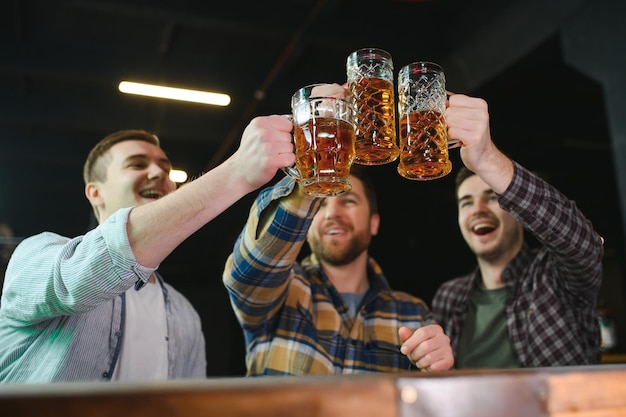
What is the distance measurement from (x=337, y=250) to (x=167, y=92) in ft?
11.6

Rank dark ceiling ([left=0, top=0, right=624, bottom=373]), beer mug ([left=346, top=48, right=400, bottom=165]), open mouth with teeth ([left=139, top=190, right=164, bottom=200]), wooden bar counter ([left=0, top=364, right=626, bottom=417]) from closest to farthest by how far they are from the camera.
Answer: wooden bar counter ([left=0, top=364, right=626, bottom=417]) → beer mug ([left=346, top=48, right=400, bottom=165]) → open mouth with teeth ([left=139, top=190, right=164, bottom=200]) → dark ceiling ([left=0, top=0, right=624, bottom=373])

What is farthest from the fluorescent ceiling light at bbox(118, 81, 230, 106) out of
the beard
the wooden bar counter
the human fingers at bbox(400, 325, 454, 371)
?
the wooden bar counter

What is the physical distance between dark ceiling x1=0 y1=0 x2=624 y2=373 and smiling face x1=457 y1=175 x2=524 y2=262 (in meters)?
1.98

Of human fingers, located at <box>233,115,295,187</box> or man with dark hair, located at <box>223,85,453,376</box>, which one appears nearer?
human fingers, located at <box>233,115,295,187</box>

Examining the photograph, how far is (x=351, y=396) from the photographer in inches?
17.0

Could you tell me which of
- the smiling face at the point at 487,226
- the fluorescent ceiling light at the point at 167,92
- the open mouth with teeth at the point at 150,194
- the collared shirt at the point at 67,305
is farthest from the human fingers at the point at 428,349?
the fluorescent ceiling light at the point at 167,92

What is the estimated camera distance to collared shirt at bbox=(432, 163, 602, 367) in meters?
1.60

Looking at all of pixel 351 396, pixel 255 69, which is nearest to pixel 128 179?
pixel 351 396

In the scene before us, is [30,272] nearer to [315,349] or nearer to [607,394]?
[315,349]

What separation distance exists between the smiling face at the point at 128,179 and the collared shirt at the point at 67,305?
40cm

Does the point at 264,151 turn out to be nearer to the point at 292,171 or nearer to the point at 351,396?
the point at 292,171

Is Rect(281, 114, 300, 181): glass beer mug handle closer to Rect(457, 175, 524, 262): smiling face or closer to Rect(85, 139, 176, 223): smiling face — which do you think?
Rect(85, 139, 176, 223): smiling face

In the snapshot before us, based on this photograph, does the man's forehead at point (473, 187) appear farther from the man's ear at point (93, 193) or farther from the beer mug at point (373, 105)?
the man's ear at point (93, 193)

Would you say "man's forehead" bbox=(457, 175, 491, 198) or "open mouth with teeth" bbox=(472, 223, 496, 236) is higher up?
"man's forehead" bbox=(457, 175, 491, 198)
